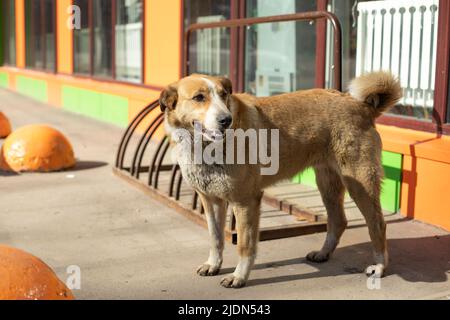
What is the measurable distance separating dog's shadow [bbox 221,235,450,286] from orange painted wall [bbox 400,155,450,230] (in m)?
0.30

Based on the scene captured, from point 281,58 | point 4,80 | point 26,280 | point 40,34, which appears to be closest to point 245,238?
point 26,280

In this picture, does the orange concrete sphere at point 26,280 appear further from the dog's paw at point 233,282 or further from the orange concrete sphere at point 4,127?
the orange concrete sphere at point 4,127

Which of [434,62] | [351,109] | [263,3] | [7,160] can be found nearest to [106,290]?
[351,109]

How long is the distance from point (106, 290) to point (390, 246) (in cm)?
232

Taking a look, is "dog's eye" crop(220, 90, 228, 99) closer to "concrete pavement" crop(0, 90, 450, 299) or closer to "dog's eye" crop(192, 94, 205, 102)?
"dog's eye" crop(192, 94, 205, 102)

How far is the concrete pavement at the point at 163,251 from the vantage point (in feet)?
13.3

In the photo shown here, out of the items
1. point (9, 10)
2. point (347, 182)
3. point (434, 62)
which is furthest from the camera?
point (9, 10)

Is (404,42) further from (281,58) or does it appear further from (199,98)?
(199,98)

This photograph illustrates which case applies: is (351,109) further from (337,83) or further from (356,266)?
(356,266)

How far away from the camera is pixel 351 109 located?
4.36 metres

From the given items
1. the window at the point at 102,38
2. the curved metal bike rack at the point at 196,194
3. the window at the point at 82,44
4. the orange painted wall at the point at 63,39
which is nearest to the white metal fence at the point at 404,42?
the curved metal bike rack at the point at 196,194

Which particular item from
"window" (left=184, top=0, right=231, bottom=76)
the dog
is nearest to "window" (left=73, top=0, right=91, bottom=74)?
"window" (left=184, top=0, right=231, bottom=76)
